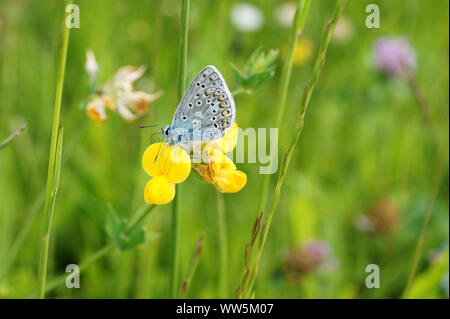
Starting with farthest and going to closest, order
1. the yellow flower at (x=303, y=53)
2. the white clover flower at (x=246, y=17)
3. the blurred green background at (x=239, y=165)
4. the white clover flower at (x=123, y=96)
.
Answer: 1. the yellow flower at (x=303, y=53)
2. the white clover flower at (x=246, y=17)
3. the blurred green background at (x=239, y=165)
4. the white clover flower at (x=123, y=96)

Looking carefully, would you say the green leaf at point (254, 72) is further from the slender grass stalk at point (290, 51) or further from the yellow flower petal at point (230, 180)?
the yellow flower petal at point (230, 180)

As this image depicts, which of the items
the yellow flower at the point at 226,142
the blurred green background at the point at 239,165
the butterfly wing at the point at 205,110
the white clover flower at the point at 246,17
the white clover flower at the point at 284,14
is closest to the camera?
the butterfly wing at the point at 205,110

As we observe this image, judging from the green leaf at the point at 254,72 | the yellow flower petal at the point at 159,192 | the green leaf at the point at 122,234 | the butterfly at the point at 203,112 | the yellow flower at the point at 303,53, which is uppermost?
the yellow flower at the point at 303,53

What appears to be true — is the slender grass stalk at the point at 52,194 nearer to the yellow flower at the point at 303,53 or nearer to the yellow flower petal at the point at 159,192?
the yellow flower petal at the point at 159,192

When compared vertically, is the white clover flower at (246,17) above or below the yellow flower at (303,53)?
above

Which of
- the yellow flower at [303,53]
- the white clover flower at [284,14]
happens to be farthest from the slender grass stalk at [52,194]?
the white clover flower at [284,14]

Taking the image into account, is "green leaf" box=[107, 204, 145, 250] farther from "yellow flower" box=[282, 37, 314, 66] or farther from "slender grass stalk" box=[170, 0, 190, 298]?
"yellow flower" box=[282, 37, 314, 66]

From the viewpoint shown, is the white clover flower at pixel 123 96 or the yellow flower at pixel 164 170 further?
the white clover flower at pixel 123 96
